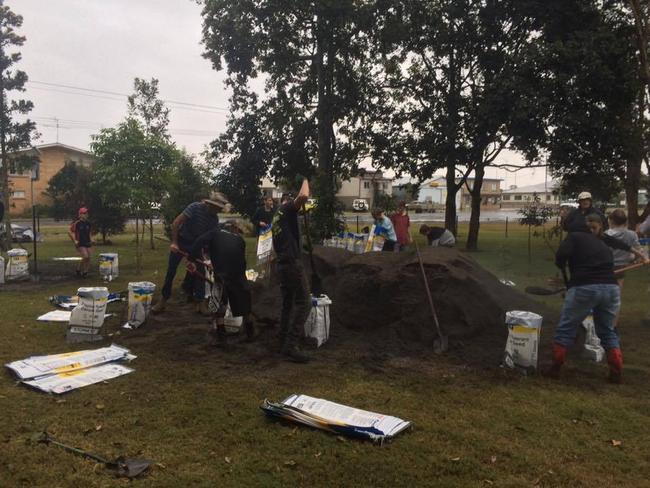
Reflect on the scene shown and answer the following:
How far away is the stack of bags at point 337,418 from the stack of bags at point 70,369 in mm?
1827

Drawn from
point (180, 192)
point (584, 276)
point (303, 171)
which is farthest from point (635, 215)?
point (180, 192)

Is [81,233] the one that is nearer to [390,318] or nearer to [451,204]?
[390,318]

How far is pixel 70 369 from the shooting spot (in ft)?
16.8

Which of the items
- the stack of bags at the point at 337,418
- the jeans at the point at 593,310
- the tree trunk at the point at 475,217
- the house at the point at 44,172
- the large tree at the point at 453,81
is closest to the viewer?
the stack of bags at the point at 337,418

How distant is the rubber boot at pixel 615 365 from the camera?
4969mm

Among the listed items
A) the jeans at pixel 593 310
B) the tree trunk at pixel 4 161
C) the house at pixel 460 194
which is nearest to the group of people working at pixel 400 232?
the jeans at pixel 593 310

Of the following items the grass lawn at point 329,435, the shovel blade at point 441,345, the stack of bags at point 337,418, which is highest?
the shovel blade at point 441,345

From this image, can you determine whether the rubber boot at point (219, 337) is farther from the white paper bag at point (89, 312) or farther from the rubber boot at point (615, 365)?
the rubber boot at point (615, 365)

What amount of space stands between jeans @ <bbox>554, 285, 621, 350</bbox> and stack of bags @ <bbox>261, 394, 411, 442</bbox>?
207cm

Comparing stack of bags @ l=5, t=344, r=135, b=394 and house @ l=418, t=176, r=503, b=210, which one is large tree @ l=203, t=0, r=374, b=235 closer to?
stack of bags @ l=5, t=344, r=135, b=394

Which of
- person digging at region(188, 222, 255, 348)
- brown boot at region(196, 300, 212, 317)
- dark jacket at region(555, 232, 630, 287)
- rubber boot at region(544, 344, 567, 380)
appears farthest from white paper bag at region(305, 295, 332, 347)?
dark jacket at region(555, 232, 630, 287)

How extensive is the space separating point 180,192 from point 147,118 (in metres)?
10.4

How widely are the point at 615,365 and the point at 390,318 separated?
2563 mm

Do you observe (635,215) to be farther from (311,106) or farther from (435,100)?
(311,106)
